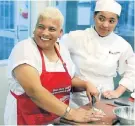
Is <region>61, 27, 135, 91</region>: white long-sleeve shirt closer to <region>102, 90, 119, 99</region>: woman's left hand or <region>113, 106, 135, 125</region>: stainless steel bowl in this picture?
<region>102, 90, 119, 99</region>: woman's left hand

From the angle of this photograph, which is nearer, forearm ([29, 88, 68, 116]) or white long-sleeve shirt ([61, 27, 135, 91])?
forearm ([29, 88, 68, 116])

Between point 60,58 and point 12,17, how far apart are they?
3.51ft

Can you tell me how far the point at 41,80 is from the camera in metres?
1.41

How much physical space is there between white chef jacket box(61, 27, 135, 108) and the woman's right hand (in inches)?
23.8

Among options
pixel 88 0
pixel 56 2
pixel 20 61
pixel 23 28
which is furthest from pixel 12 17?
pixel 20 61

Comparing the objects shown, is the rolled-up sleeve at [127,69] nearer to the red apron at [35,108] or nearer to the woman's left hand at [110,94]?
the woman's left hand at [110,94]

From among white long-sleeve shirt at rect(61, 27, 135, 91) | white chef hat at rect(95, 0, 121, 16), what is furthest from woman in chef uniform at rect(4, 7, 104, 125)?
white chef hat at rect(95, 0, 121, 16)

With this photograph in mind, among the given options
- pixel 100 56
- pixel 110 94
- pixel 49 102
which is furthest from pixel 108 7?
pixel 49 102

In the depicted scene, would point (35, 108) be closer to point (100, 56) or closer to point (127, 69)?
point (100, 56)


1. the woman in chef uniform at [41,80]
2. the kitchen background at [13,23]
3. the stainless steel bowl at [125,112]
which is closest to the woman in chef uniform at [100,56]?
the woman in chef uniform at [41,80]

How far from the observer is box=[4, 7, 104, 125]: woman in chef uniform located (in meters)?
1.30

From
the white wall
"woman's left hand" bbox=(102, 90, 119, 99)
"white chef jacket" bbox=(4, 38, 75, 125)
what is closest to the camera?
"white chef jacket" bbox=(4, 38, 75, 125)

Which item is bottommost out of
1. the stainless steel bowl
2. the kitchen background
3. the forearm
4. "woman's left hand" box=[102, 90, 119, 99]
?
"woman's left hand" box=[102, 90, 119, 99]

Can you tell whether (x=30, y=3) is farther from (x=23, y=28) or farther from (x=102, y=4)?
(x=102, y=4)
